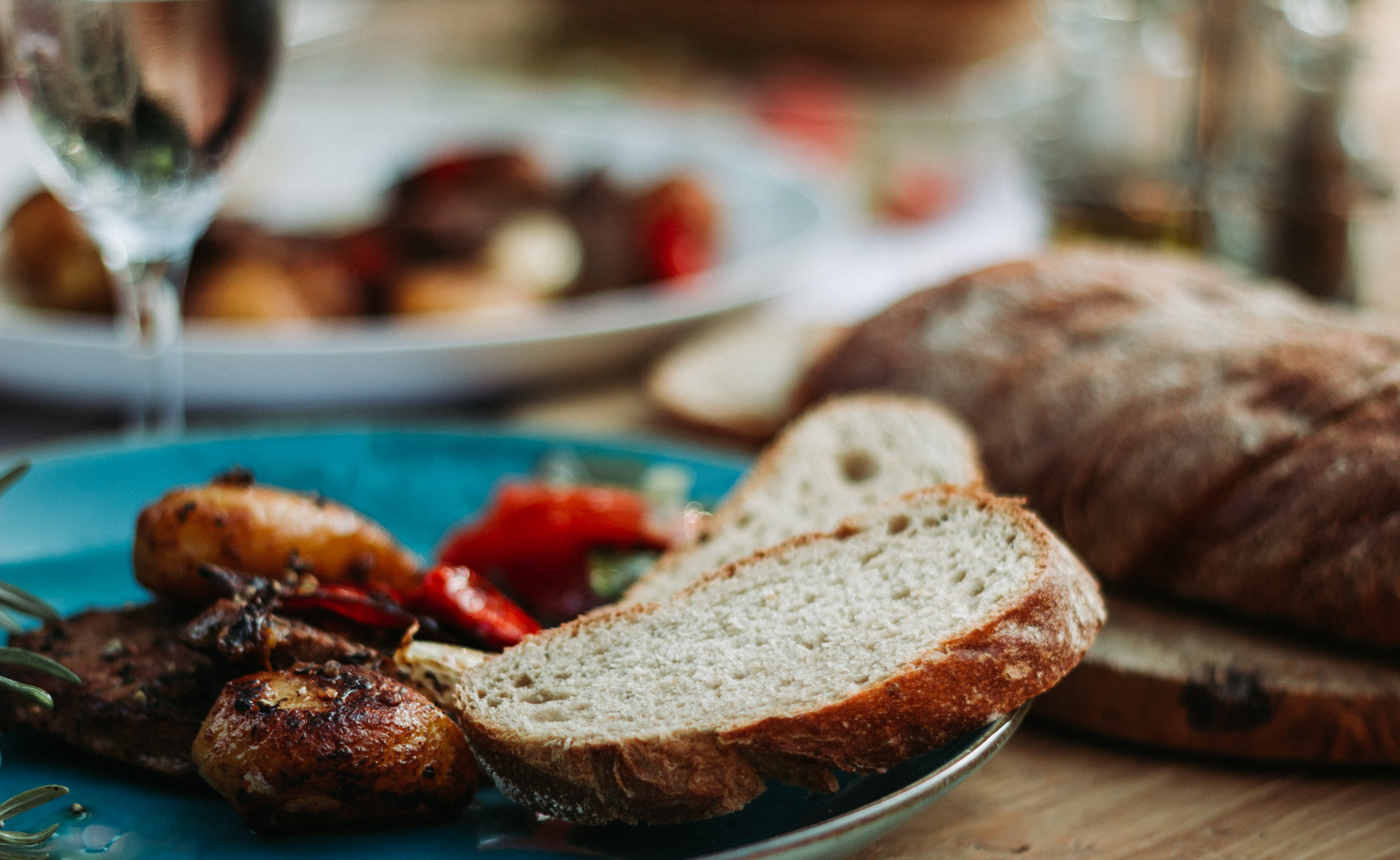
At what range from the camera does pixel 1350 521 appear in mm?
1836

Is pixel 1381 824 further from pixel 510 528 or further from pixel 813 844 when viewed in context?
pixel 510 528

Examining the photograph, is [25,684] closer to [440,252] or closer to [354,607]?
[354,607]

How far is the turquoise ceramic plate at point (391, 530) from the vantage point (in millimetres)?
1292

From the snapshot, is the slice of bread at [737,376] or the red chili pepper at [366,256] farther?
the red chili pepper at [366,256]

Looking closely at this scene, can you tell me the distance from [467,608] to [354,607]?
13cm

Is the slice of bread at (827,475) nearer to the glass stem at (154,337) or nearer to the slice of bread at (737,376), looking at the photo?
the slice of bread at (737,376)

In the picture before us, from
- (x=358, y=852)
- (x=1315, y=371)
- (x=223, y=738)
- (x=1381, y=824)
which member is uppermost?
(x=1315, y=371)

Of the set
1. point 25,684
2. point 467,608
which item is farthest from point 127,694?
point 467,608

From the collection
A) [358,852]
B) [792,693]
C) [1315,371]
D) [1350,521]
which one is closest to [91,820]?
[358,852]

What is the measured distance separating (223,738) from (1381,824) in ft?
4.41

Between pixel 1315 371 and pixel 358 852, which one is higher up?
pixel 1315 371

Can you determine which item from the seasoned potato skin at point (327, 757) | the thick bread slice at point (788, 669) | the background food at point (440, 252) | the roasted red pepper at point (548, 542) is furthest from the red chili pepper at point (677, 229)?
the seasoned potato skin at point (327, 757)

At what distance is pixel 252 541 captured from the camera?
1.66m

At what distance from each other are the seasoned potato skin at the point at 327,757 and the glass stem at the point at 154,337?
1091mm
